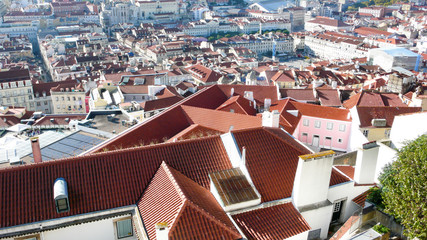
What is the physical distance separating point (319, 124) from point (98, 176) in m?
31.3

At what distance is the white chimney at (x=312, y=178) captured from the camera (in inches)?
731

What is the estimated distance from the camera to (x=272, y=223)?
61.2 ft

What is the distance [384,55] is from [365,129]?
2668 inches

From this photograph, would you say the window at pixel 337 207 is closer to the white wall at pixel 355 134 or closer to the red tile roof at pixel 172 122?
the red tile roof at pixel 172 122

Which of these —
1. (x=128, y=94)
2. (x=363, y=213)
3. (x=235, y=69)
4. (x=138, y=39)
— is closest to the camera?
(x=363, y=213)

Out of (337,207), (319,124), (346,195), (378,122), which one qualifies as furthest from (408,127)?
(319,124)

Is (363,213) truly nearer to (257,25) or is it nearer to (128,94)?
(128,94)

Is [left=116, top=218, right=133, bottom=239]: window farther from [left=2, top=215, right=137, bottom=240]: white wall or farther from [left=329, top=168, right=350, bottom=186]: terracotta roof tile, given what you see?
[left=329, top=168, right=350, bottom=186]: terracotta roof tile

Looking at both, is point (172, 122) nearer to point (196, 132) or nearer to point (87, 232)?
point (196, 132)

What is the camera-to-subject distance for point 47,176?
18688 millimetres

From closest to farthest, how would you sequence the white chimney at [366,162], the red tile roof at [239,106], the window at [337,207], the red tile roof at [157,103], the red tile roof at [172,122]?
the white chimney at [366,162] → the window at [337,207] → the red tile roof at [172,122] → the red tile roof at [239,106] → the red tile roof at [157,103]

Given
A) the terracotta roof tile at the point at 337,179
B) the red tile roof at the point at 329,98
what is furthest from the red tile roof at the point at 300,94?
the terracotta roof tile at the point at 337,179

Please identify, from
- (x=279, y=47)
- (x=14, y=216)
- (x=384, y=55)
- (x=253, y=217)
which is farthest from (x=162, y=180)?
(x=279, y=47)

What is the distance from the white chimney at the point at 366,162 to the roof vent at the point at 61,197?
15600mm
